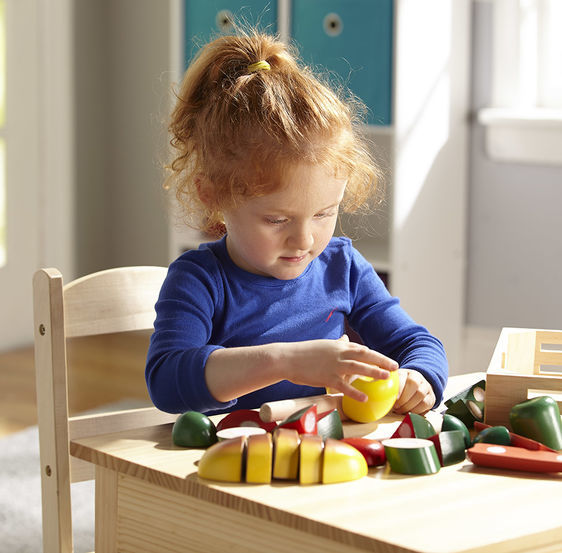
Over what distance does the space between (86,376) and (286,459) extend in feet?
7.48

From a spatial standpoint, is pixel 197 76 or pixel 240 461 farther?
pixel 197 76

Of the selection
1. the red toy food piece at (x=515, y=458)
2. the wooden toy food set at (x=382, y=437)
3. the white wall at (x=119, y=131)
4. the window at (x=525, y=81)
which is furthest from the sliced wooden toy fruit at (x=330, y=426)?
the white wall at (x=119, y=131)

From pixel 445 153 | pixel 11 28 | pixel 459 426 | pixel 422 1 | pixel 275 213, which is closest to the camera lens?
pixel 459 426

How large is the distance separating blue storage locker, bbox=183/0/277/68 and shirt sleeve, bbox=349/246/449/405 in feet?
5.06

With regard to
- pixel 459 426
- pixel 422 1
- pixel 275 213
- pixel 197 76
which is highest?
pixel 422 1

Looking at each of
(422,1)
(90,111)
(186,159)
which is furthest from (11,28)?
(186,159)

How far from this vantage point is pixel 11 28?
3.18m

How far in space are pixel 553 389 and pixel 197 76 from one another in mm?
482

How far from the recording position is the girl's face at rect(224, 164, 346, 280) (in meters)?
0.91

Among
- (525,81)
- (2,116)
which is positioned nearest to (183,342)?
(525,81)

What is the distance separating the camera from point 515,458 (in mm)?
690

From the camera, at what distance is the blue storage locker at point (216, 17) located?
8.35ft

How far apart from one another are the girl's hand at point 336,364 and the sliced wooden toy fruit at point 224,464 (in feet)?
0.44

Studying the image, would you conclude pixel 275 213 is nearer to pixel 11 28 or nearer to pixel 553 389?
pixel 553 389
